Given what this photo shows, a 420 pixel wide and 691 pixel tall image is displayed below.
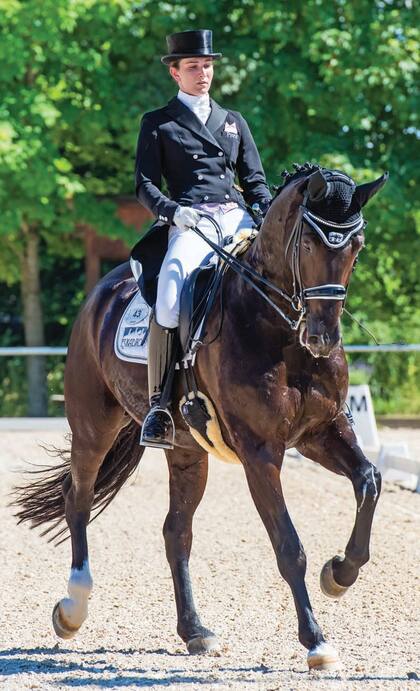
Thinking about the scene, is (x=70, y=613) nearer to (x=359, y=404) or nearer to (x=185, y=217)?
(x=185, y=217)

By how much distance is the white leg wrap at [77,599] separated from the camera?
652 centimetres

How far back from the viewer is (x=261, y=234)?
19.7 feet

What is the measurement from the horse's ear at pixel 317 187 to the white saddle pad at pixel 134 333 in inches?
65.0

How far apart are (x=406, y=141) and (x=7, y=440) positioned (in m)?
8.30

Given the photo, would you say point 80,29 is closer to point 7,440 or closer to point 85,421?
point 7,440

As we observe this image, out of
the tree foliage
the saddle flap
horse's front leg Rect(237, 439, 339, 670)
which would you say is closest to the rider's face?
the saddle flap

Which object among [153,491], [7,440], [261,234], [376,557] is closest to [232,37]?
[7,440]

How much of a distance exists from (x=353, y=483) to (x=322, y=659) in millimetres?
889

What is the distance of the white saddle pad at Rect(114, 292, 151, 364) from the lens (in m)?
6.79

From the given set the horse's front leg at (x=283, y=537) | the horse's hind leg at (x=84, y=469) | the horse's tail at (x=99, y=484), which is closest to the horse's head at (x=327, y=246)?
the horse's front leg at (x=283, y=537)

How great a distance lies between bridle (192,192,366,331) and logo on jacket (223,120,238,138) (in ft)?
2.66

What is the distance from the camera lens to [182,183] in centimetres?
673

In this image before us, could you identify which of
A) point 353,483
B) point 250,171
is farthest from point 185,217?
Answer: point 353,483

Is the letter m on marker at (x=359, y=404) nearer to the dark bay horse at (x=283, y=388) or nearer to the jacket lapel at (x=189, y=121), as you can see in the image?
the dark bay horse at (x=283, y=388)
